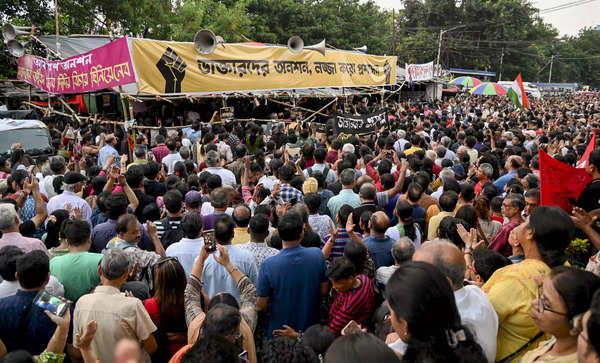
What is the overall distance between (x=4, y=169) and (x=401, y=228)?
20.9 feet

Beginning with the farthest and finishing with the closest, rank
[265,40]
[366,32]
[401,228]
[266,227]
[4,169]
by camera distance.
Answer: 1. [366,32]
2. [265,40]
3. [4,169]
4. [401,228]
5. [266,227]

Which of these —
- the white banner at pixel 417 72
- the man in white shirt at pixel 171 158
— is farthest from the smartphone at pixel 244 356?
the white banner at pixel 417 72

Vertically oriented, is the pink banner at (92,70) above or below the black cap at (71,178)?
above

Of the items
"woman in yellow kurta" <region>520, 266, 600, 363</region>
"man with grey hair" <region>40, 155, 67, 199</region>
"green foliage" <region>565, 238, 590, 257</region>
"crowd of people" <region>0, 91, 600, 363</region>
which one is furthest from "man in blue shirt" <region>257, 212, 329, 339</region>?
"man with grey hair" <region>40, 155, 67, 199</region>

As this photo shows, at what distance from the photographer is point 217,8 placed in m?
24.2

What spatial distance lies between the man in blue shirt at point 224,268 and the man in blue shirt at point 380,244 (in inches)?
43.5

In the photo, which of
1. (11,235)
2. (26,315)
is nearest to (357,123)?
(11,235)

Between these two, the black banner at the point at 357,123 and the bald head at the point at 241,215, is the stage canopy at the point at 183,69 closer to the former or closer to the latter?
the black banner at the point at 357,123

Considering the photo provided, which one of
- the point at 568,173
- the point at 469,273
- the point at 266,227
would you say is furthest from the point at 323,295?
the point at 568,173

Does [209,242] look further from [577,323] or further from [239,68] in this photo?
[239,68]

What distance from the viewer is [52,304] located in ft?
8.21

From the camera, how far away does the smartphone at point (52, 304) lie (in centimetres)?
246

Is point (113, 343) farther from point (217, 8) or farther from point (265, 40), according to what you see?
point (265, 40)

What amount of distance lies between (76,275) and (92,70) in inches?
267
